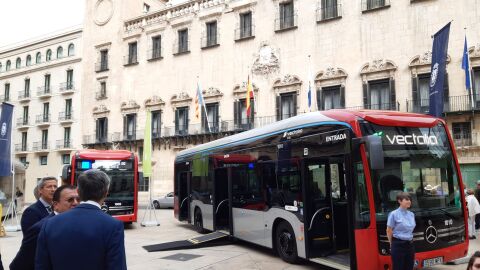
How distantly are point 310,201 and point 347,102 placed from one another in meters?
20.7

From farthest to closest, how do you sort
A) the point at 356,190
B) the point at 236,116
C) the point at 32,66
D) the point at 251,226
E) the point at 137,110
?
1. the point at 32,66
2. the point at 137,110
3. the point at 236,116
4. the point at 251,226
5. the point at 356,190

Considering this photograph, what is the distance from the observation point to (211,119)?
35219 mm

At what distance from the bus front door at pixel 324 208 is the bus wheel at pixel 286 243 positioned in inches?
25.6

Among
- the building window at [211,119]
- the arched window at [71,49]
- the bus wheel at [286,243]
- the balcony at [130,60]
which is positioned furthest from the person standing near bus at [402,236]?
the arched window at [71,49]

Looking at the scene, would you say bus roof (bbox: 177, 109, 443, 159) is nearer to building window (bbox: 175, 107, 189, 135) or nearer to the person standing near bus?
the person standing near bus

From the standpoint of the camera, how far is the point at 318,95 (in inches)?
1174

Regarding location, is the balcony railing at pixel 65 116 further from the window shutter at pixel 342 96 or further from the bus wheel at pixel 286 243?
the bus wheel at pixel 286 243

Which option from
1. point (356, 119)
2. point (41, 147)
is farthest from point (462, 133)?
point (41, 147)

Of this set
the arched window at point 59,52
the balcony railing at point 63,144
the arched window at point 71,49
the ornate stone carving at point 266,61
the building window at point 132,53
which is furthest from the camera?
the arched window at point 59,52

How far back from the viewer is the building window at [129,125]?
39.5 meters

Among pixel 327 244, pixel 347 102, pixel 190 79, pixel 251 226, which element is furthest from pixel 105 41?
pixel 327 244

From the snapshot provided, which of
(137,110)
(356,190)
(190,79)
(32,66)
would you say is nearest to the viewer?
(356,190)

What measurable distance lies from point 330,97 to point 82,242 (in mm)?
27730

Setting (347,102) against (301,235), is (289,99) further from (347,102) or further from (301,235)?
(301,235)
